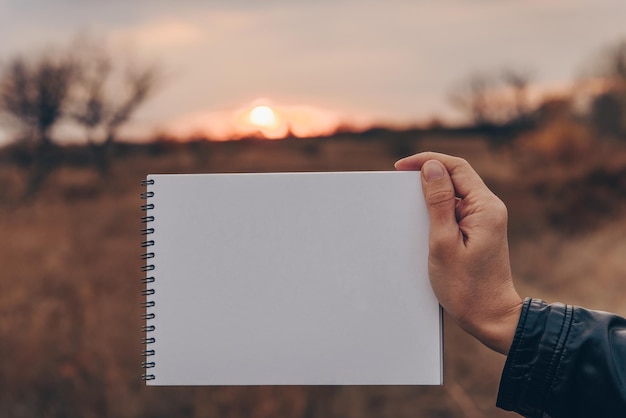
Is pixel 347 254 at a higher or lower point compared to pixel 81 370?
lower

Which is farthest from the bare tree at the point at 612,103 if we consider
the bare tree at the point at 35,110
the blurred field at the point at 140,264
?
the bare tree at the point at 35,110

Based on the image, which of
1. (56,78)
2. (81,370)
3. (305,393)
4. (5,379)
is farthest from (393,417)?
(56,78)

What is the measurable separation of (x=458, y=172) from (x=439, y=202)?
0.34ft

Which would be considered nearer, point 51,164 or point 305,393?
point 305,393

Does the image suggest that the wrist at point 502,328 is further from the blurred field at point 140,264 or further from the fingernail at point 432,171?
the blurred field at point 140,264

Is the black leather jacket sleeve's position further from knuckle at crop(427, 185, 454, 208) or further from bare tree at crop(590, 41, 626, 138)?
A: bare tree at crop(590, 41, 626, 138)

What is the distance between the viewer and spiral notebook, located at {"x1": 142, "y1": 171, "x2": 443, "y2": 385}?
3.63ft

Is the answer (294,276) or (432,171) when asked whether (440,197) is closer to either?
(432,171)

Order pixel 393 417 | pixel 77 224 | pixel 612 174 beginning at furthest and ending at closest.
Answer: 1. pixel 612 174
2. pixel 77 224
3. pixel 393 417

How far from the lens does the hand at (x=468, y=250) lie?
3.57 ft

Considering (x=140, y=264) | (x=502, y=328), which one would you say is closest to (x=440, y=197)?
(x=502, y=328)

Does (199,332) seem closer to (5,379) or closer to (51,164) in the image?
(5,379)

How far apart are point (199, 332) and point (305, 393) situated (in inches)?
245

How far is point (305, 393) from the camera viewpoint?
23.3 feet
